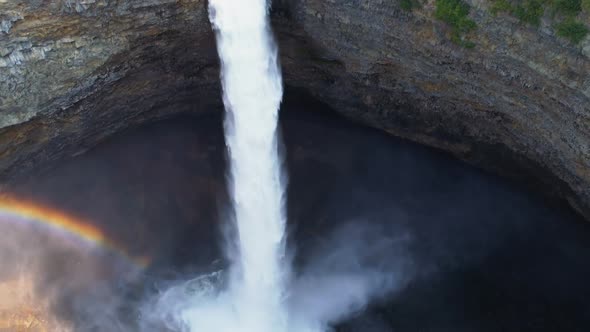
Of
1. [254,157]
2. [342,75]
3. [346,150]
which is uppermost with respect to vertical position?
[342,75]

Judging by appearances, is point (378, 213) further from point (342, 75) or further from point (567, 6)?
point (567, 6)

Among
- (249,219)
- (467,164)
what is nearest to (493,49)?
(467,164)

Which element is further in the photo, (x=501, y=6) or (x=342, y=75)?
(x=342, y=75)

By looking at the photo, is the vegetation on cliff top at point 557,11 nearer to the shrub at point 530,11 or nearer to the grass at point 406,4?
the shrub at point 530,11

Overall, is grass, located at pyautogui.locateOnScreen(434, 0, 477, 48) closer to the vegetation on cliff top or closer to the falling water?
the vegetation on cliff top

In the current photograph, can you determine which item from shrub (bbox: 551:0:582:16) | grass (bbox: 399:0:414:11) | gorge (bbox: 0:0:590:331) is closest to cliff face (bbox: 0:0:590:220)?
gorge (bbox: 0:0:590:331)

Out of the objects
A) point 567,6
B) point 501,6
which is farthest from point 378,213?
point 567,6

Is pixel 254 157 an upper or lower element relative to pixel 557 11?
lower
